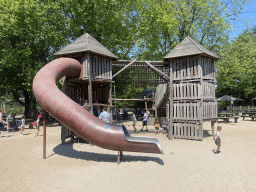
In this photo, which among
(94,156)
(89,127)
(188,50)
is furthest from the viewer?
(188,50)

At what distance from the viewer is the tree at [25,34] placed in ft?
61.1

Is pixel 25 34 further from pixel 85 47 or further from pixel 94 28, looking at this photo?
pixel 85 47

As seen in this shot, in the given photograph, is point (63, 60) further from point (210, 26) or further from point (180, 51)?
point (210, 26)

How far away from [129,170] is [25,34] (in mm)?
20711

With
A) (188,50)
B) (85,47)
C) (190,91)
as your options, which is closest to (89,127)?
(85,47)

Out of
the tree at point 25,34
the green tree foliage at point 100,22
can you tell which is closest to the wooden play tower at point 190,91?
the green tree foliage at point 100,22

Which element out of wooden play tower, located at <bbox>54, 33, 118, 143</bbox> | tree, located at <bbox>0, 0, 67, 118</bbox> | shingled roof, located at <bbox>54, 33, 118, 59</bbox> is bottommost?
wooden play tower, located at <bbox>54, 33, 118, 143</bbox>

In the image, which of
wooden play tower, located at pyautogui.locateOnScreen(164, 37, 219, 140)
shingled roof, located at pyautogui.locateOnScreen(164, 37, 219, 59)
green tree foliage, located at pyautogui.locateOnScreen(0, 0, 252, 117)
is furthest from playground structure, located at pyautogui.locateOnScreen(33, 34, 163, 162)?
green tree foliage, located at pyautogui.locateOnScreen(0, 0, 252, 117)

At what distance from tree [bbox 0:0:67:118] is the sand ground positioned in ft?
41.9

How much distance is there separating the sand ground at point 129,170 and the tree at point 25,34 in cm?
1276

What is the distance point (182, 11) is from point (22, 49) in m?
21.5

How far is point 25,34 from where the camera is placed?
66.8ft

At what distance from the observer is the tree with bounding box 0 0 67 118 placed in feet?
61.1

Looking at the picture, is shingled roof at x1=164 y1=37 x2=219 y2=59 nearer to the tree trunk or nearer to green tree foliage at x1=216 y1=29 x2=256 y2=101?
the tree trunk
